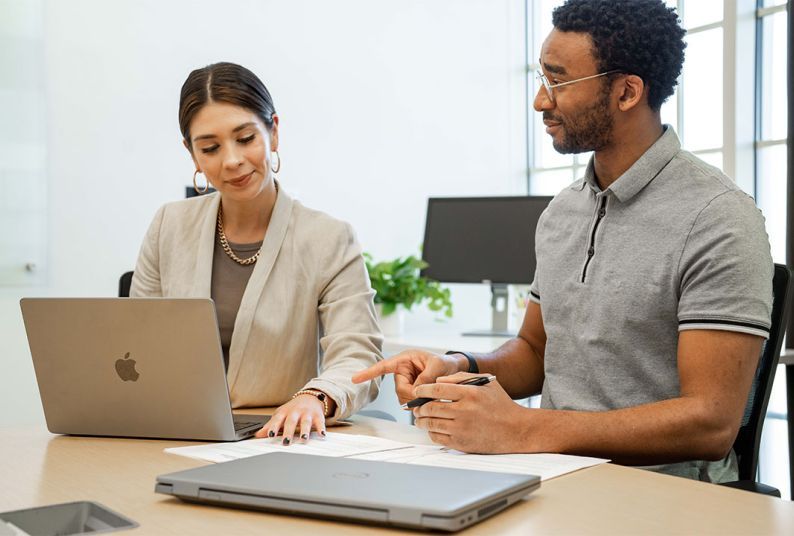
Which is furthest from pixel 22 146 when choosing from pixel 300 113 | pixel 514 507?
pixel 514 507

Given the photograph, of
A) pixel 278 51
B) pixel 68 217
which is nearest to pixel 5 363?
pixel 68 217

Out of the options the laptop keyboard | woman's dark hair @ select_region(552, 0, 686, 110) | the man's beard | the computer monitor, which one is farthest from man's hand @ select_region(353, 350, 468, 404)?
the computer monitor

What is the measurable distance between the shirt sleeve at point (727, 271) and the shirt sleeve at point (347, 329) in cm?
61

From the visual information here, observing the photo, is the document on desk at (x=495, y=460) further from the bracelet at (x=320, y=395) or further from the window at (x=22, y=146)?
the window at (x=22, y=146)

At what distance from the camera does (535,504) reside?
1.03 metres

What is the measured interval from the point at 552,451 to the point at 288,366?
75 cm

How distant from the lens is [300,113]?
4.54 meters

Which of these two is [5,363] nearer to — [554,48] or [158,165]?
[158,165]

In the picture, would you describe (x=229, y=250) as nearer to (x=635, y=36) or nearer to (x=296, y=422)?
(x=296, y=422)

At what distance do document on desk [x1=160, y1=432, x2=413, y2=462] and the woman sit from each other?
0.38m

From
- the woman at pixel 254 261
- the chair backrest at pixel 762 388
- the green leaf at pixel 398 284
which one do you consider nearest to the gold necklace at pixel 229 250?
the woman at pixel 254 261

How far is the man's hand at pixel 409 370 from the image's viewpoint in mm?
1463

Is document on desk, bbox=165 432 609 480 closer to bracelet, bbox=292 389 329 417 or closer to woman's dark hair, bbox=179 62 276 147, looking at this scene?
bracelet, bbox=292 389 329 417

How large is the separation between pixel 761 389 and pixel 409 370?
2.05 ft
